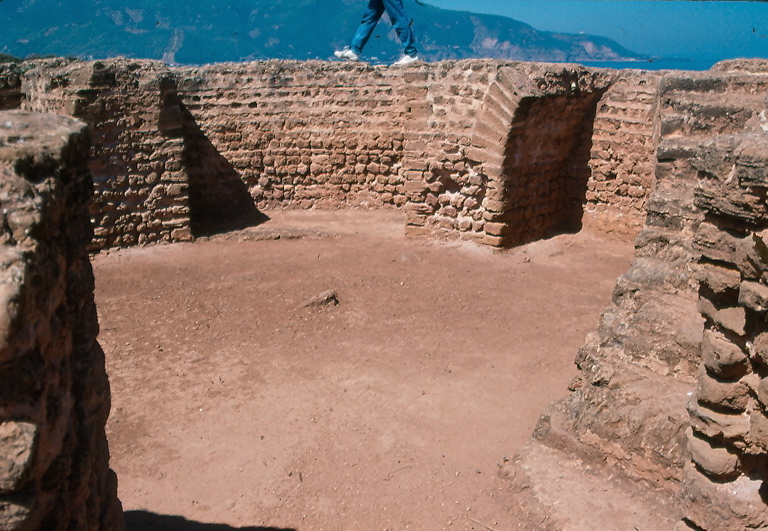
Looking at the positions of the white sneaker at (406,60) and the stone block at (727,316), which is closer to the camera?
Answer: the stone block at (727,316)

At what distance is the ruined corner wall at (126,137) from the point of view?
27.2ft

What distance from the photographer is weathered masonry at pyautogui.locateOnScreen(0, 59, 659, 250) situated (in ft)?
27.3

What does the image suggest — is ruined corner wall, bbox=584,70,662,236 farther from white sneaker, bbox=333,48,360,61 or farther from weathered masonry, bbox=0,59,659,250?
white sneaker, bbox=333,48,360,61

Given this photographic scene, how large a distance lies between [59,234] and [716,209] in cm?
255

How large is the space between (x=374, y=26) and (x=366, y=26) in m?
0.13

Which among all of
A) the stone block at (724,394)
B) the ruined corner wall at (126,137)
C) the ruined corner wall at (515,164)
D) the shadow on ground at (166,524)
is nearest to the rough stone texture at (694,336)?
the stone block at (724,394)

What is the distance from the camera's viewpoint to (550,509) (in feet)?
13.2

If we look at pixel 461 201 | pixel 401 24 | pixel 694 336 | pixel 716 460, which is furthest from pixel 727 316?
pixel 401 24

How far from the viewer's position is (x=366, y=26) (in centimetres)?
1036

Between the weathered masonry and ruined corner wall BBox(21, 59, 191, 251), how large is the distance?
2 centimetres

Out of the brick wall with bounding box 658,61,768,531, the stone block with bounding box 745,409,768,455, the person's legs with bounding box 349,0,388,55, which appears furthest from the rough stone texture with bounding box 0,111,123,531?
the person's legs with bounding box 349,0,388,55

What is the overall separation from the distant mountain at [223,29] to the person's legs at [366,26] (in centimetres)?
362

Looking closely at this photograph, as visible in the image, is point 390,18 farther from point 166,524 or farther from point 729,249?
point 729,249

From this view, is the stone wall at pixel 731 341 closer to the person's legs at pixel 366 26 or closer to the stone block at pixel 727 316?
the stone block at pixel 727 316
